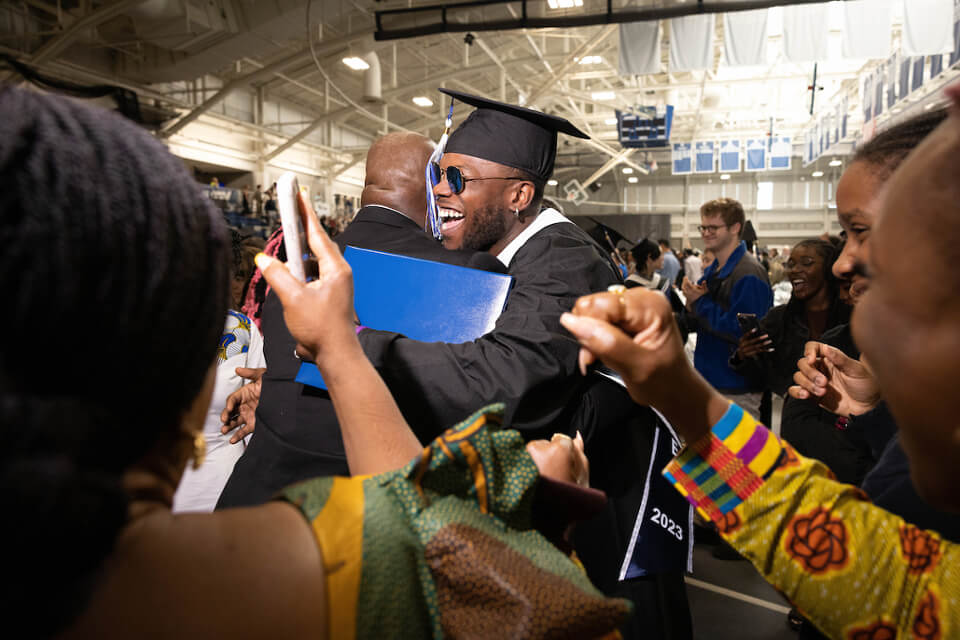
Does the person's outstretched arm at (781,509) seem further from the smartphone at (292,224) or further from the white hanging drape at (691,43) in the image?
the white hanging drape at (691,43)

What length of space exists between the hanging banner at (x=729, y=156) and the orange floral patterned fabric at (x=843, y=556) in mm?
18994

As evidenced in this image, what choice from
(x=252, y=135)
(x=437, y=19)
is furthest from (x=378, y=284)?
(x=252, y=135)

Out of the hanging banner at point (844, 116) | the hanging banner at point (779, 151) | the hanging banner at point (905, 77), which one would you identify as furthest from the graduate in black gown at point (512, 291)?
the hanging banner at point (779, 151)

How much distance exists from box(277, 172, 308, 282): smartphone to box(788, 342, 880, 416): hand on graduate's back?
1.37 metres

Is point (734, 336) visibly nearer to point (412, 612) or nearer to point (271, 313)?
point (271, 313)

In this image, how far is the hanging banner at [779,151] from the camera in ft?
60.3

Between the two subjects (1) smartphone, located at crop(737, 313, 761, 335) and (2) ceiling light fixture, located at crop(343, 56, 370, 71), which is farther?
(2) ceiling light fixture, located at crop(343, 56, 370, 71)

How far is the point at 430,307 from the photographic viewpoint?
146 centimetres

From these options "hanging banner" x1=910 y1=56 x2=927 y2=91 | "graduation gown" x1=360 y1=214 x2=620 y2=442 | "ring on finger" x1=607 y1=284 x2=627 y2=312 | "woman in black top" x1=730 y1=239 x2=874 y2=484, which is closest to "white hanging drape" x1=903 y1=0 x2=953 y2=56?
"hanging banner" x1=910 y1=56 x2=927 y2=91

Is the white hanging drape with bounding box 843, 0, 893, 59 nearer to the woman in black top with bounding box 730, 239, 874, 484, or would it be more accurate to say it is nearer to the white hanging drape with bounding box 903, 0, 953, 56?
the white hanging drape with bounding box 903, 0, 953, 56

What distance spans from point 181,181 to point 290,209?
45 cm

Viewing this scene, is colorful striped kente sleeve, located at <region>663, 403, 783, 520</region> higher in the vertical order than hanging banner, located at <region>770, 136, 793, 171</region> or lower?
lower

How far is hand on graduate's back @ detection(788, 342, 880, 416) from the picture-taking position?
165cm

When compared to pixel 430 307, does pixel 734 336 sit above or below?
below
